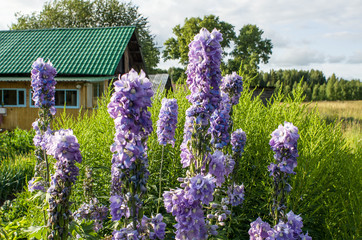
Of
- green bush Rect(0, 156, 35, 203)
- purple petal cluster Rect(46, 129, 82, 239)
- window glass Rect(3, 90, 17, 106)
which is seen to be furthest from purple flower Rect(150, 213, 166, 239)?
window glass Rect(3, 90, 17, 106)

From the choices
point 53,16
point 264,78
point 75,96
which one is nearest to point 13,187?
point 75,96

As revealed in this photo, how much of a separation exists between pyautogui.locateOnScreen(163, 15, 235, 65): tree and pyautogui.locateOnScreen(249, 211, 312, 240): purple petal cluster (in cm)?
3351

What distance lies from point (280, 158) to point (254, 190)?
1920 millimetres

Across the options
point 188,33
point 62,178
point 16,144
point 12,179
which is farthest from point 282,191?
point 188,33

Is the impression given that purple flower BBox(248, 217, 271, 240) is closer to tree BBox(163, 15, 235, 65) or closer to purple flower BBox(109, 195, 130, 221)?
purple flower BBox(109, 195, 130, 221)

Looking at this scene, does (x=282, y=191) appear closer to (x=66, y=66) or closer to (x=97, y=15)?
(x=66, y=66)

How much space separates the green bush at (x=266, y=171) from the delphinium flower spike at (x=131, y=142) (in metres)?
1.72

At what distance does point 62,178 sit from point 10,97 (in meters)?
19.0

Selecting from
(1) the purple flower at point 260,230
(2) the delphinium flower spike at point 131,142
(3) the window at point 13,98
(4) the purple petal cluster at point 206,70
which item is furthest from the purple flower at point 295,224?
(3) the window at point 13,98

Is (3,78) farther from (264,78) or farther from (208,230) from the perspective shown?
(264,78)

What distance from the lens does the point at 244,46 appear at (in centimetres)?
3831

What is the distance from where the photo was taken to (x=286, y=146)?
2.63 m

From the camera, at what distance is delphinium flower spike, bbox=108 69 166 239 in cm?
195

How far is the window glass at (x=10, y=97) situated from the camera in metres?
18.7
